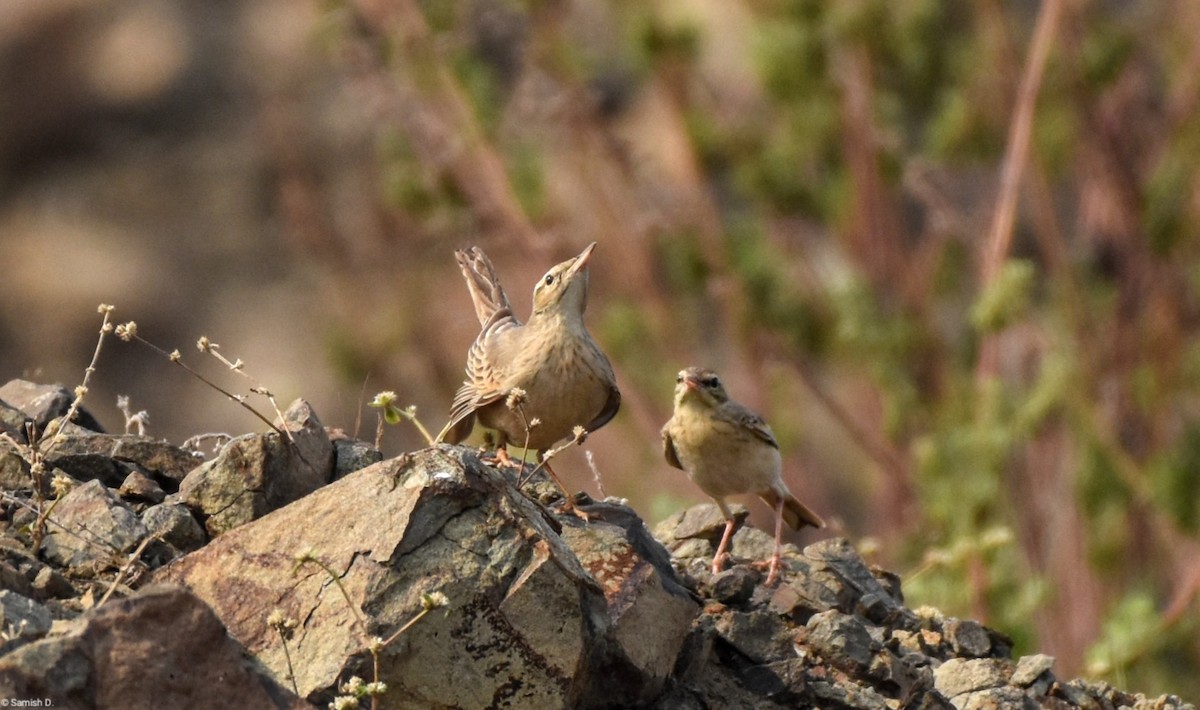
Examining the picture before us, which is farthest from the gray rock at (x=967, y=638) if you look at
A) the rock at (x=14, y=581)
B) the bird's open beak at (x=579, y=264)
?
the rock at (x=14, y=581)

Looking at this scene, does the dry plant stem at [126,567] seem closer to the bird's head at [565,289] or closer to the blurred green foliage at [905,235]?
the bird's head at [565,289]

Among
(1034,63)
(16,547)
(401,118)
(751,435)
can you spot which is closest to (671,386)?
(401,118)

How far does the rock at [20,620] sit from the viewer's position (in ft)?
14.0

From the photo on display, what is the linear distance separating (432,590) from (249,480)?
36.4 inches

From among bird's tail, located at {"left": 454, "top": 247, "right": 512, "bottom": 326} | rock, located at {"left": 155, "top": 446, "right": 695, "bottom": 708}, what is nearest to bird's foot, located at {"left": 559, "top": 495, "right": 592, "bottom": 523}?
rock, located at {"left": 155, "top": 446, "right": 695, "bottom": 708}

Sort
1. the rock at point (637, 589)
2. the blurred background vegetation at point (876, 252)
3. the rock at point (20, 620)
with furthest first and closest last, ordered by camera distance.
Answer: the blurred background vegetation at point (876, 252), the rock at point (637, 589), the rock at point (20, 620)

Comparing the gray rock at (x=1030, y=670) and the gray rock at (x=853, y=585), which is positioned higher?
the gray rock at (x=853, y=585)

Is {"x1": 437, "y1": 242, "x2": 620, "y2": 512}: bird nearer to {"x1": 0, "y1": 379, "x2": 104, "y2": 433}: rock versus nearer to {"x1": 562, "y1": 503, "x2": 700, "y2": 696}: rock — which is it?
{"x1": 562, "y1": 503, "x2": 700, "y2": 696}: rock

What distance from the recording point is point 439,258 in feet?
54.8

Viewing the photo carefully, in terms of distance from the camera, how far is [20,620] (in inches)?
172

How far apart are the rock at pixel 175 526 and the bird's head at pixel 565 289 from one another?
1838mm

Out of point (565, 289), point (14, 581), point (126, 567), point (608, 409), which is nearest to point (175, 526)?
point (126, 567)

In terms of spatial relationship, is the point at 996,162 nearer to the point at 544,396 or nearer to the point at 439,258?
the point at 439,258

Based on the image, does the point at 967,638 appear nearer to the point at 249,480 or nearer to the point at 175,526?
the point at 249,480
